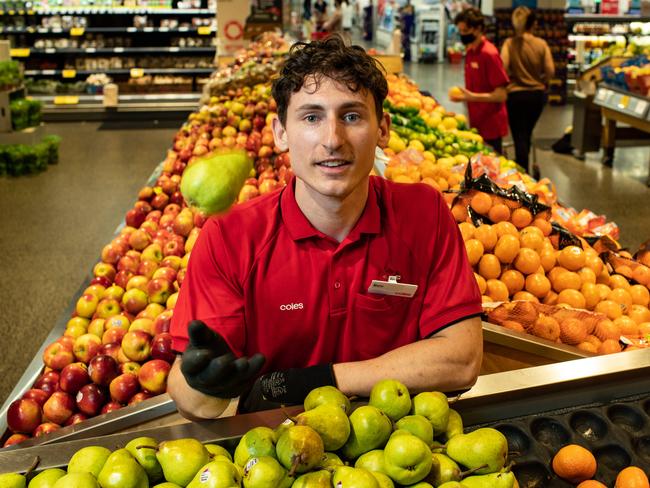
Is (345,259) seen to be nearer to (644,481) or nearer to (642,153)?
(644,481)

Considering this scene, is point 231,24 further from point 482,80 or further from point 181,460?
point 181,460

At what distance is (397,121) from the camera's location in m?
4.86

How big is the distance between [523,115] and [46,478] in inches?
267

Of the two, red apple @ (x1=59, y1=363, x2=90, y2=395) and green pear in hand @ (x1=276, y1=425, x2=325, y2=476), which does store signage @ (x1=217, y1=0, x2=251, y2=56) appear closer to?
red apple @ (x1=59, y1=363, x2=90, y2=395)

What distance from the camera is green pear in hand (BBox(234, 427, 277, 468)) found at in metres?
1.18

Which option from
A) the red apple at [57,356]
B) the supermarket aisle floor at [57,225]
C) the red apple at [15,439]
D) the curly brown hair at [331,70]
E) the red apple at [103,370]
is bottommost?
the supermarket aisle floor at [57,225]

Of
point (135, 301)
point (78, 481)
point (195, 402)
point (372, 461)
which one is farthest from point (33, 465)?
point (135, 301)

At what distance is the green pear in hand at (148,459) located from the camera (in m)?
1.21

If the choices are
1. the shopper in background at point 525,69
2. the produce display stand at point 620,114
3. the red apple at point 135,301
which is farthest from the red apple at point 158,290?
the produce display stand at point 620,114

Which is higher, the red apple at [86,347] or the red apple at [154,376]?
the red apple at [154,376]

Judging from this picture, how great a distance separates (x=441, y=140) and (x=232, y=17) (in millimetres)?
6432

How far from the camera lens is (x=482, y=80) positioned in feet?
22.0

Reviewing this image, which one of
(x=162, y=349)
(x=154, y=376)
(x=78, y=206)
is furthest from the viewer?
(x=78, y=206)

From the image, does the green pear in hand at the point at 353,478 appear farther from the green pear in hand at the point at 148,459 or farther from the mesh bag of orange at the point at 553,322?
the mesh bag of orange at the point at 553,322
